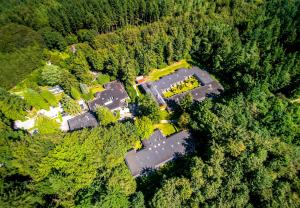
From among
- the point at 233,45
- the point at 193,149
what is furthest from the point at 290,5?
the point at 193,149

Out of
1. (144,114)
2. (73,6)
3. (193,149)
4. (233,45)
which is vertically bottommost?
(193,149)

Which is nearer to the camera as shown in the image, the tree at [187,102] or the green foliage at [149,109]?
the green foliage at [149,109]

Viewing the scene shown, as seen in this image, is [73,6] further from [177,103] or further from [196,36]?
[177,103]

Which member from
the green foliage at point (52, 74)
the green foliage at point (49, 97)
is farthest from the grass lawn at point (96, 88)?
the green foliage at point (49, 97)

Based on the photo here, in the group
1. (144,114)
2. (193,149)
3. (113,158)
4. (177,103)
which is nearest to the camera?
(113,158)

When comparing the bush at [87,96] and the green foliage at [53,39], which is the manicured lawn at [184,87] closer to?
the bush at [87,96]

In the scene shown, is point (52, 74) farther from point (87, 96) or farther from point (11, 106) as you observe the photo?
point (11, 106)

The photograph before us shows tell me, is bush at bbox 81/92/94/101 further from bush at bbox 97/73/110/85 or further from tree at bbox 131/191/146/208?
tree at bbox 131/191/146/208
